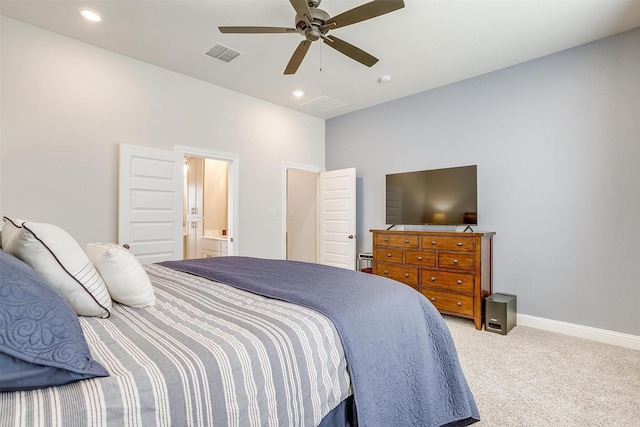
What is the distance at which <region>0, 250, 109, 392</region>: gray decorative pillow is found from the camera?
2.05 ft

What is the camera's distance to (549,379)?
2213 millimetres

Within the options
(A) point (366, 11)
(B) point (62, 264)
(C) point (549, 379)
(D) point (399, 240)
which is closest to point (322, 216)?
(D) point (399, 240)

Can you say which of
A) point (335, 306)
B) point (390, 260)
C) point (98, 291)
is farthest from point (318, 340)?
point (390, 260)

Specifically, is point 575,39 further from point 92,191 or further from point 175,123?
point 92,191

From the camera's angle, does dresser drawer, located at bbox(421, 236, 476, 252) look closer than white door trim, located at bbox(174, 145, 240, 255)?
Yes

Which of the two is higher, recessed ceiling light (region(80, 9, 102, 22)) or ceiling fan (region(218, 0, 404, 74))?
recessed ceiling light (region(80, 9, 102, 22))

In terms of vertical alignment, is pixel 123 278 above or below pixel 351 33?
below

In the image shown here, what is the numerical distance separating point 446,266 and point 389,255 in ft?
2.44

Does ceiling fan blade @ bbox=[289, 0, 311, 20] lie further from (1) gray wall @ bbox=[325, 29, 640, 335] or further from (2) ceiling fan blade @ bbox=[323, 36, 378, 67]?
(1) gray wall @ bbox=[325, 29, 640, 335]

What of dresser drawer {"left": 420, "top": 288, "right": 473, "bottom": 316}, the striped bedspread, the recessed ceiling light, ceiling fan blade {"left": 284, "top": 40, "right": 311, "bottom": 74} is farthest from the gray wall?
the recessed ceiling light

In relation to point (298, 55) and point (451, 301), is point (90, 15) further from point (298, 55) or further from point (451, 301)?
point (451, 301)

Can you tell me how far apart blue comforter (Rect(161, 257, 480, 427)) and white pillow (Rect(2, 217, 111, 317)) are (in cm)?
63

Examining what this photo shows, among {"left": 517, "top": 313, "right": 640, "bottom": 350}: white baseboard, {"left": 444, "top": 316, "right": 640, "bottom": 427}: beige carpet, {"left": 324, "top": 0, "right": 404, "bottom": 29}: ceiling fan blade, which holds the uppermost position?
{"left": 324, "top": 0, "right": 404, "bottom": 29}: ceiling fan blade

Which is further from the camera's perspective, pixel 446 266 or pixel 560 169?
pixel 446 266
